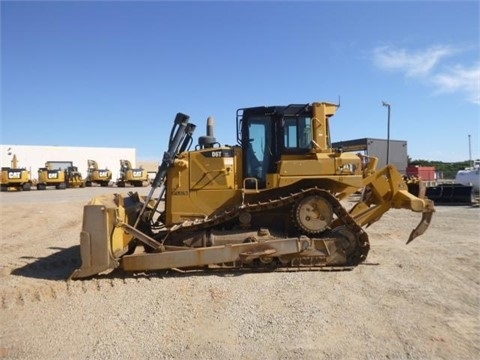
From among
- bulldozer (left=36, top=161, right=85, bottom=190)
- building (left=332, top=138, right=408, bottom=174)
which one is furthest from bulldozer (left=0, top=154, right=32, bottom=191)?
building (left=332, top=138, right=408, bottom=174)

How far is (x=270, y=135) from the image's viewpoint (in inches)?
337

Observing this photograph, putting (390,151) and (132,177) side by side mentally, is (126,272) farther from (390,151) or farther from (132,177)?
(390,151)

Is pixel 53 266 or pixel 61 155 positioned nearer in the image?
pixel 53 266

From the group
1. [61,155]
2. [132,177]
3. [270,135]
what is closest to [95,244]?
[270,135]

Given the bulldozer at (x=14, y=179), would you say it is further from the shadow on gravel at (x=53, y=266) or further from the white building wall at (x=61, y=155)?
the shadow on gravel at (x=53, y=266)

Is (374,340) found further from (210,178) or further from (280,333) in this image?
(210,178)

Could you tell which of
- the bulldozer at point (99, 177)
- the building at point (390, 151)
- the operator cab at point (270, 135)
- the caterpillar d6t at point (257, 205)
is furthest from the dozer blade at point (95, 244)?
the building at point (390, 151)

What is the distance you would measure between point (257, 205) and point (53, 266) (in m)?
4.32

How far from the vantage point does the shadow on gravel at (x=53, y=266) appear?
7957 mm

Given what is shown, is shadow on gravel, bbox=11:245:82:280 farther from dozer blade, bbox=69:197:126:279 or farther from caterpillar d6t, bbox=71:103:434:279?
caterpillar d6t, bbox=71:103:434:279

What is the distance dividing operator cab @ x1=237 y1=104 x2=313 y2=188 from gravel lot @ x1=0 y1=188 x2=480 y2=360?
215 centimetres

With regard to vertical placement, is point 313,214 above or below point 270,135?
below

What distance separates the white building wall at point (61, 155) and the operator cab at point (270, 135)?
45.6m

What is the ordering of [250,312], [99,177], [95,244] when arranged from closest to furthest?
[250,312], [95,244], [99,177]
